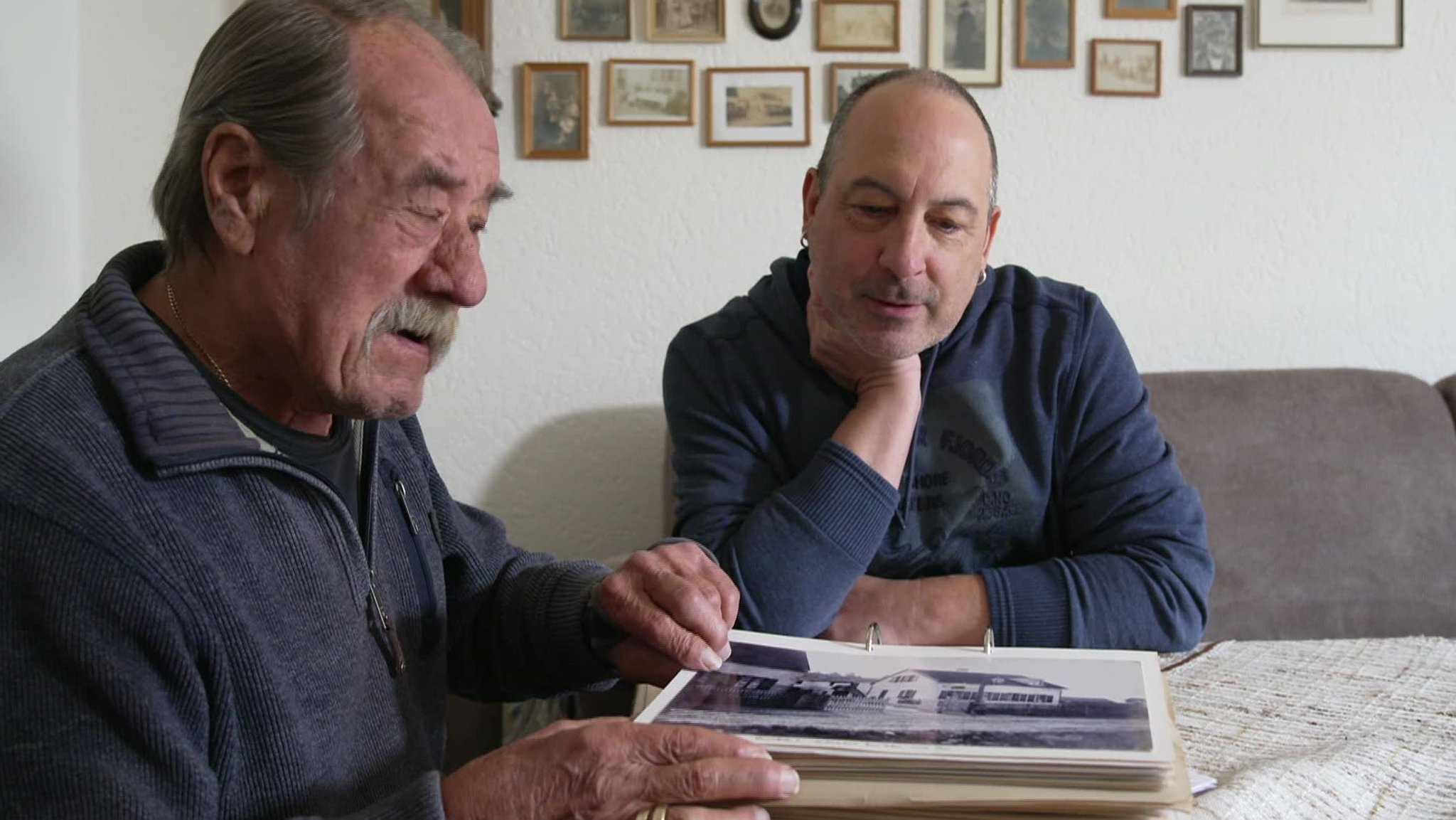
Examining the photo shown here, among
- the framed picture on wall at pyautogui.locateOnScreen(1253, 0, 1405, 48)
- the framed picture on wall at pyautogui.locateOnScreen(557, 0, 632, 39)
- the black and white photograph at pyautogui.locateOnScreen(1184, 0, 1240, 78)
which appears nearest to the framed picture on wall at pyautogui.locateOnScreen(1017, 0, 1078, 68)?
the black and white photograph at pyautogui.locateOnScreen(1184, 0, 1240, 78)

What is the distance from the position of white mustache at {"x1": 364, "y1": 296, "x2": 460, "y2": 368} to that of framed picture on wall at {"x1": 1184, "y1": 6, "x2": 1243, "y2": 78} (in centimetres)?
187

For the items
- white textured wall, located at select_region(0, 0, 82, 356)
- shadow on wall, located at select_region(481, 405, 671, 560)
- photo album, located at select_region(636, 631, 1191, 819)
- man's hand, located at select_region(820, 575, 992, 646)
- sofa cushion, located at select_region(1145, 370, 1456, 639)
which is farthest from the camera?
shadow on wall, located at select_region(481, 405, 671, 560)

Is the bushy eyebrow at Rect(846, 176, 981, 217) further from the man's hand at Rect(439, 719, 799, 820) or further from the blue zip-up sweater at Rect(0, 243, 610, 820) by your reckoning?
the man's hand at Rect(439, 719, 799, 820)

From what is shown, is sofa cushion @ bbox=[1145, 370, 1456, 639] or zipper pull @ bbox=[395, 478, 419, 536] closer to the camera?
zipper pull @ bbox=[395, 478, 419, 536]

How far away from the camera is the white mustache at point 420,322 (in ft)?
3.10

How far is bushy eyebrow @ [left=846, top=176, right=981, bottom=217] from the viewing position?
1387 mm

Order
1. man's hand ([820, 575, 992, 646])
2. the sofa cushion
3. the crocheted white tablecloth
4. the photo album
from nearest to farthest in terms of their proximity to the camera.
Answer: the photo album
the crocheted white tablecloth
man's hand ([820, 575, 992, 646])
the sofa cushion

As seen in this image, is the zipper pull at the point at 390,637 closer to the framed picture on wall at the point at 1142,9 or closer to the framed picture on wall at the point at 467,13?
the framed picture on wall at the point at 467,13

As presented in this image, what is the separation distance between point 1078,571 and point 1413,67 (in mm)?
1697

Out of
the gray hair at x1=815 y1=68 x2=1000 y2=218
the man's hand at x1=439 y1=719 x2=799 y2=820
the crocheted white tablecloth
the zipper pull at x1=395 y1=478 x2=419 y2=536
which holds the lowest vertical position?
the crocheted white tablecloth

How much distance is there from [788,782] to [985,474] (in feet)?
2.61

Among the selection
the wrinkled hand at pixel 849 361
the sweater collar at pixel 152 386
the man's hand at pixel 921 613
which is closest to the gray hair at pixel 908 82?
the wrinkled hand at pixel 849 361

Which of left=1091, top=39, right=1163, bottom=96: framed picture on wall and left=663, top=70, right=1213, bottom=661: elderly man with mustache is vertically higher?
left=1091, top=39, right=1163, bottom=96: framed picture on wall

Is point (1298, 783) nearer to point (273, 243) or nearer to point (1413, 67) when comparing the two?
point (273, 243)
